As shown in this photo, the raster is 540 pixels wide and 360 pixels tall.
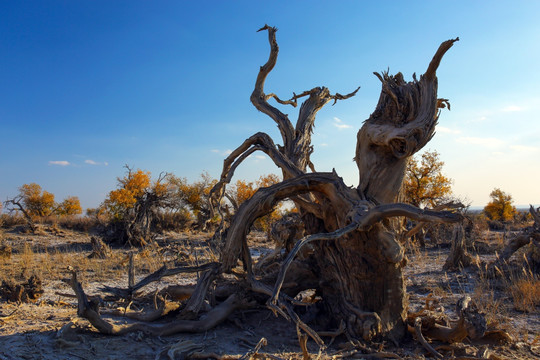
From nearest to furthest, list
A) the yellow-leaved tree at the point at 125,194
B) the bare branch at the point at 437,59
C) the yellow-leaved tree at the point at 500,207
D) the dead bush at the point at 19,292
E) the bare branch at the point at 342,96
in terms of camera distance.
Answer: the bare branch at the point at 437,59 < the dead bush at the point at 19,292 < the bare branch at the point at 342,96 < the yellow-leaved tree at the point at 125,194 < the yellow-leaved tree at the point at 500,207

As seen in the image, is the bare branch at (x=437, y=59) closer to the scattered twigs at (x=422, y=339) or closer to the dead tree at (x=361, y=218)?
the dead tree at (x=361, y=218)

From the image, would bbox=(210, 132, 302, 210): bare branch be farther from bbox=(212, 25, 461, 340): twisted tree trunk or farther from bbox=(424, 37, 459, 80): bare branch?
bbox=(424, 37, 459, 80): bare branch

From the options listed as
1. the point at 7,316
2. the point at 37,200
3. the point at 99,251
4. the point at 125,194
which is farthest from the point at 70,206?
the point at 7,316

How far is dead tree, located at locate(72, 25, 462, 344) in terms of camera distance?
453 cm

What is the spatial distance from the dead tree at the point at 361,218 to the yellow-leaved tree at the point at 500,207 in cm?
2934

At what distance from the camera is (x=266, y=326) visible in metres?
5.09

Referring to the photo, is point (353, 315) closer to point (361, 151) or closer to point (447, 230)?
point (361, 151)

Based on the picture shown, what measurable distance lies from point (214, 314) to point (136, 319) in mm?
996

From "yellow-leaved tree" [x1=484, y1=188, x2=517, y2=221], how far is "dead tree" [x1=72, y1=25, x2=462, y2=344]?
96.3ft

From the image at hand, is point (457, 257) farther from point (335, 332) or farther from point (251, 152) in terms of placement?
point (251, 152)

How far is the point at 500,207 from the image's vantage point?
30.6 metres

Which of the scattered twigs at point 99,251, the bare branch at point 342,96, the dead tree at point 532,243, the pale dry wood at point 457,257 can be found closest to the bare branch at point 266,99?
the bare branch at point 342,96

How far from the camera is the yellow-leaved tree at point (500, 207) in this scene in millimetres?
30016

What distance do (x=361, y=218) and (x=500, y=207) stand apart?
31285mm
